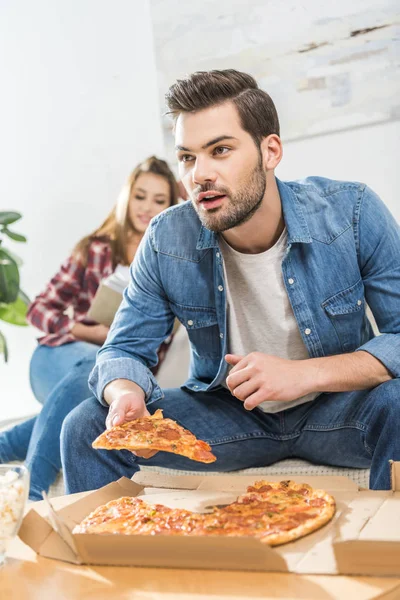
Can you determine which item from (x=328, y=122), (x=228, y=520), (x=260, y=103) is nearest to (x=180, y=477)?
(x=228, y=520)

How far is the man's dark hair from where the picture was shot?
1.84 m

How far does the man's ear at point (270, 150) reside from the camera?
193 cm

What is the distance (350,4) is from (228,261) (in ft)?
5.11

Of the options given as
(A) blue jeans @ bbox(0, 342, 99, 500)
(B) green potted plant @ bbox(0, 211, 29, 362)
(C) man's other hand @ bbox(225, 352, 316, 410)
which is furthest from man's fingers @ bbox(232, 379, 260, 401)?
(B) green potted plant @ bbox(0, 211, 29, 362)

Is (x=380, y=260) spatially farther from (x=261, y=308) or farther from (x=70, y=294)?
(x=70, y=294)

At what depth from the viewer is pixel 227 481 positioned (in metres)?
1.49

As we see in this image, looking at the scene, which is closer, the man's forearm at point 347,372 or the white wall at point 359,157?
the man's forearm at point 347,372

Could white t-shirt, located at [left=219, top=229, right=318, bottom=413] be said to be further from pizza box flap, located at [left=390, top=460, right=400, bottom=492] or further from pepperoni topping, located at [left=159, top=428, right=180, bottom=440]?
pizza box flap, located at [left=390, top=460, right=400, bottom=492]

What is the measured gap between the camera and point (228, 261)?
6.56 ft

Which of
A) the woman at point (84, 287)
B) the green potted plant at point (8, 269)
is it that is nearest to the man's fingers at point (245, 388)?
the woman at point (84, 287)

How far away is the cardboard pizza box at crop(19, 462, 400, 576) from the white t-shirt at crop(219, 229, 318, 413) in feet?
1.76

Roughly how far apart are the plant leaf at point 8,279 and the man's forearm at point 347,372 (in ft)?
6.62

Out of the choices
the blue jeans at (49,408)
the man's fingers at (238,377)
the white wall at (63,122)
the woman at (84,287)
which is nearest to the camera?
the man's fingers at (238,377)

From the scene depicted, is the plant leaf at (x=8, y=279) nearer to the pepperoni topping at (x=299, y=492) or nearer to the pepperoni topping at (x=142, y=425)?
the pepperoni topping at (x=142, y=425)
